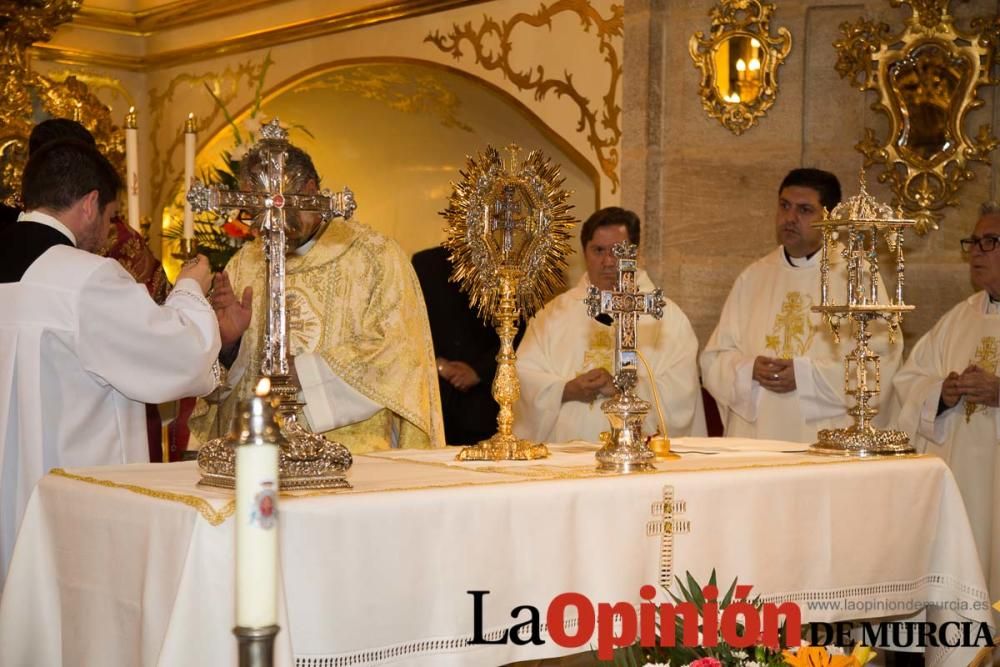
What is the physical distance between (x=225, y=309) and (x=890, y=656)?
286 centimetres

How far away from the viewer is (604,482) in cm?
394

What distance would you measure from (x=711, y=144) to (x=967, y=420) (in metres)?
2.21

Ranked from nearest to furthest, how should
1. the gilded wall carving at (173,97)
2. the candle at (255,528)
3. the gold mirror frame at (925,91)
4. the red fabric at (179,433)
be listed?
the candle at (255,528) < the red fabric at (179,433) < the gold mirror frame at (925,91) < the gilded wall carving at (173,97)

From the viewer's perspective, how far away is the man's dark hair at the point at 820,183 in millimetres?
6750

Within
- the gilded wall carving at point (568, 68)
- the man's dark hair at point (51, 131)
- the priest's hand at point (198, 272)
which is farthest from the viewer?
the gilded wall carving at point (568, 68)

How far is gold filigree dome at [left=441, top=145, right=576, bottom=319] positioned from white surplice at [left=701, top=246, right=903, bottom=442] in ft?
7.74

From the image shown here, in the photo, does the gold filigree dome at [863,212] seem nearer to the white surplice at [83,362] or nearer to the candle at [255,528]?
the white surplice at [83,362]

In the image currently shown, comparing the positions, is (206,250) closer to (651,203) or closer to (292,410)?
(651,203)

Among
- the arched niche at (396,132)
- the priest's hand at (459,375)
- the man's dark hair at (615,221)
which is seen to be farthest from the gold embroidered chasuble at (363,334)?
the arched niche at (396,132)

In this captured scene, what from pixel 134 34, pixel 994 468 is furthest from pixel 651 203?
pixel 134 34

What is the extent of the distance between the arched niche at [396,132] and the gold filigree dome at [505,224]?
451 cm

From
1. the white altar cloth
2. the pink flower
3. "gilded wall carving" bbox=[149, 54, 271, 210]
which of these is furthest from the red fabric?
"gilded wall carving" bbox=[149, 54, 271, 210]

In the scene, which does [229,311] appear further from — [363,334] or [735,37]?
[735,37]

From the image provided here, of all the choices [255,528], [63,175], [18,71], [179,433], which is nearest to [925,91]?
[179,433]
